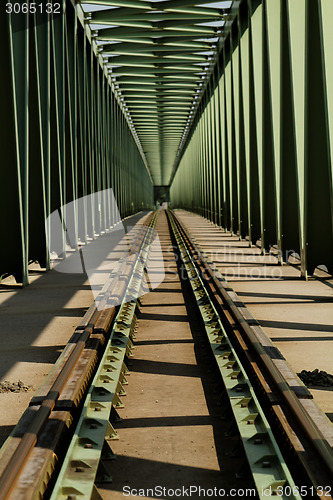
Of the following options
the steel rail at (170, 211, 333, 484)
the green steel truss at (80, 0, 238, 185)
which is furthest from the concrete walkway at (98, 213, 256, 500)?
the green steel truss at (80, 0, 238, 185)

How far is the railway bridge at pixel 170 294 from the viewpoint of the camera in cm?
327

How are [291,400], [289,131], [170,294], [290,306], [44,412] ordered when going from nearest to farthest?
1. [44,412]
2. [291,400]
3. [290,306]
4. [170,294]
5. [289,131]

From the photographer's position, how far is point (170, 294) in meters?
9.27

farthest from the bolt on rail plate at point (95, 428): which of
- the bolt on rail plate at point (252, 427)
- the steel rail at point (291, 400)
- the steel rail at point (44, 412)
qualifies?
the steel rail at point (291, 400)

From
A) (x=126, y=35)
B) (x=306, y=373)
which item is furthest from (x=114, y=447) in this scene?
(x=126, y=35)

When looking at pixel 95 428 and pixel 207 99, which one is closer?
pixel 95 428

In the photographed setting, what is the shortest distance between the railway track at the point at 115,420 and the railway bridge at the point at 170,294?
0.01 m

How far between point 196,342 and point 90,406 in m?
2.39

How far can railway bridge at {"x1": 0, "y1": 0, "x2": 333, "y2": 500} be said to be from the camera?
327cm

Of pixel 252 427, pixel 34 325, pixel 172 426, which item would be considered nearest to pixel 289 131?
pixel 34 325

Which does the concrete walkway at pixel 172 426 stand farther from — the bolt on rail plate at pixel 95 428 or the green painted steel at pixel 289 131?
the green painted steel at pixel 289 131

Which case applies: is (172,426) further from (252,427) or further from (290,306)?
(290,306)

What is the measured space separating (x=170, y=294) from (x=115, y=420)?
5.28 m

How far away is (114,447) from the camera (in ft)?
11.8
